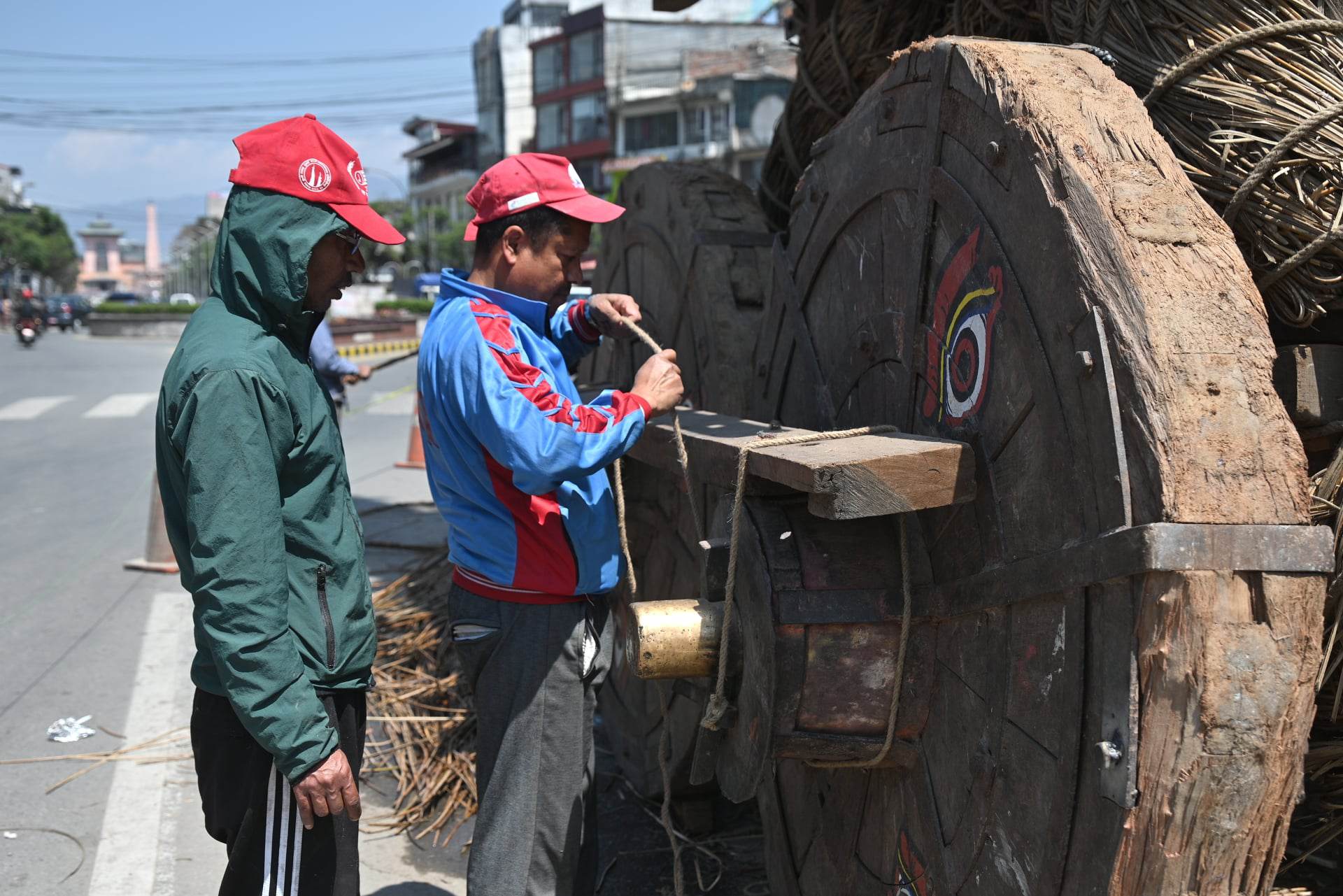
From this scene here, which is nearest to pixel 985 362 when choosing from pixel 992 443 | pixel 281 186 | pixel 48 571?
pixel 992 443

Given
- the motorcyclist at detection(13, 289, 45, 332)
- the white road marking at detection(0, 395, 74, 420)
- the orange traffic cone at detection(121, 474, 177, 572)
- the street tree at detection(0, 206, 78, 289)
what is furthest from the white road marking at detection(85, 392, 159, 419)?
the street tree at detection(0, 206, 78, 289)

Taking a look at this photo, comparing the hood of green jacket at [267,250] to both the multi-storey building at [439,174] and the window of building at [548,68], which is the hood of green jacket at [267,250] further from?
the multi-storey building at [439,174]

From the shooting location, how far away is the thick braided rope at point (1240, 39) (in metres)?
2.16

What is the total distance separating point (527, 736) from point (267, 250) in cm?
Result: 131

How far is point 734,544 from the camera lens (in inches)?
92.0

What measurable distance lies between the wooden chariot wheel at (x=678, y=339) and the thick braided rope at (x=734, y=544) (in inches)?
30.1

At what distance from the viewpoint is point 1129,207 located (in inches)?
69.5

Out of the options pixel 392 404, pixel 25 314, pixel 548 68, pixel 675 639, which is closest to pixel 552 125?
pixel 548 68

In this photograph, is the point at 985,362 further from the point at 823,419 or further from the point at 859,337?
the point at 823,419

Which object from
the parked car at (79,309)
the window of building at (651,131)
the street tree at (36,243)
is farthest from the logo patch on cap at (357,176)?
the street tree at (36,243)

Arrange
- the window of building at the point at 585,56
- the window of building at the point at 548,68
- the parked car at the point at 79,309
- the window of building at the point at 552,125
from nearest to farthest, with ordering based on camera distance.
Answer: the parked car at the point at 79,309, the window of building at the point at 585,56, the window of building at the point at 552,125, the window of building at the point at 548,68

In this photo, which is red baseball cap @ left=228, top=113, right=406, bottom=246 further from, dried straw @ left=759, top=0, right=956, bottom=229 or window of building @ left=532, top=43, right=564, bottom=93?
window of building @ left=532, top=43, right=564, bottom=93

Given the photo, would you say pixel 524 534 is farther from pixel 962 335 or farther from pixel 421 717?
pixel 421 717

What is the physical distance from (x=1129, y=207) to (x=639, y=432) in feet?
4.04
